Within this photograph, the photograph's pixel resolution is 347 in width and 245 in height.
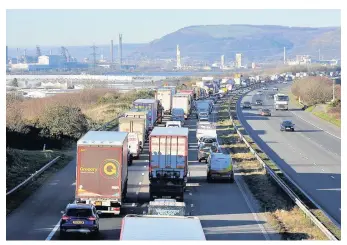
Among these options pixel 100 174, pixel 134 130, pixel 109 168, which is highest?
pixel 134 130

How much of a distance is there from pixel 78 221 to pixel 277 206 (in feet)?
31.1

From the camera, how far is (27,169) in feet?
117

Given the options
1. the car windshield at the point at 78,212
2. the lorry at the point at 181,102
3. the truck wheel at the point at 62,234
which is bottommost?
the truck wheel at the point at 62,234

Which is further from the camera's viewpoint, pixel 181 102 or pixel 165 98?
pixel 165 98

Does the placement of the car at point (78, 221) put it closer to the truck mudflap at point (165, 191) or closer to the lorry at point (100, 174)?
the lorry at point (100, 174)

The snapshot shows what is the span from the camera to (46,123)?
Answer: 49281 millimetres

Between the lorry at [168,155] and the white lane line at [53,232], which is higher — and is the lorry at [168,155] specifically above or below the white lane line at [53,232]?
above

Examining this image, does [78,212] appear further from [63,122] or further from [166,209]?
[63,122]

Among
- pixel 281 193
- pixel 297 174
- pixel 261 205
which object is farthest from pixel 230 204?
pixel 297 174

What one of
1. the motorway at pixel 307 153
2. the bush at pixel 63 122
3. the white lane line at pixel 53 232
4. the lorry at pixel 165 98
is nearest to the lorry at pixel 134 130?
the bush at pixel 63 122

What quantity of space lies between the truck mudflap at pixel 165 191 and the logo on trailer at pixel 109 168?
9.23ft

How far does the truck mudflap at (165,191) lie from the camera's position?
92.1 ft

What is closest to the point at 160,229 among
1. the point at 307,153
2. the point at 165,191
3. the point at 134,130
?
the point at 165,191

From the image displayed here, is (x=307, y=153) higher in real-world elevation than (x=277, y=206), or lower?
higher
